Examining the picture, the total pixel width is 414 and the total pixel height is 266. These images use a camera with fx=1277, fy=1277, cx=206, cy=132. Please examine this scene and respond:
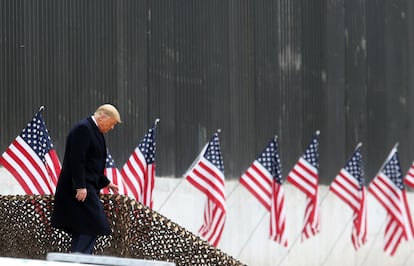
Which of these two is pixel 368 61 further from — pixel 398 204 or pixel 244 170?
pixel 244 170

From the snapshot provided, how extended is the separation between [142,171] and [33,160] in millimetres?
2034

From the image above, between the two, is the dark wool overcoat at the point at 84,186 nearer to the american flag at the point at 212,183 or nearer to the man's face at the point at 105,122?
the man's face at the point at 105,122

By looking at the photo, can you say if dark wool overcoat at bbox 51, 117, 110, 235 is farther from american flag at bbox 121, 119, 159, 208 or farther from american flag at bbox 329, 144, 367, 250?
american flag at bbox 329, 144, 367, 250

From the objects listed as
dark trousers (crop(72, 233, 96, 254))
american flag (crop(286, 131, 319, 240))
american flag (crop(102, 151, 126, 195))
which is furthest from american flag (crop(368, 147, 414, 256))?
dark trousers (crop(72, 233, 96, 254))

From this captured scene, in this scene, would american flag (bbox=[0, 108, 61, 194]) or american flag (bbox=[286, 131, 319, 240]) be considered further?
american flag (bbox=[286, 131, 319, 240])

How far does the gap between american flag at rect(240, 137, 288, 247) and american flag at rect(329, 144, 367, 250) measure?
1821mm

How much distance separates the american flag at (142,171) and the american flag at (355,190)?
4.70 metres

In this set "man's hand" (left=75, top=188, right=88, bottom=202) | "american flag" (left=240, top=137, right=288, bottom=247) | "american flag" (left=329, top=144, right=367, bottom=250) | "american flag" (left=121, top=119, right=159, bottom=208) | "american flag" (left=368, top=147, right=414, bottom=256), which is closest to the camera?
"man's hand" (left=75, top=188, right=88, bottom=202)

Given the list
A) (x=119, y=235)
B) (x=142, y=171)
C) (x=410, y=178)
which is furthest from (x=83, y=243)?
(x=410, y=178)

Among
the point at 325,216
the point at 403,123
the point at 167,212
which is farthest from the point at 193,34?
the point at 403,123

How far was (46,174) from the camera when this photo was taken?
1484 centimetres

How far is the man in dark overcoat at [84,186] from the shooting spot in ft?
36.3

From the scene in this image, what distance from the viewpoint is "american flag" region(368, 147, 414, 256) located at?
21062 mm

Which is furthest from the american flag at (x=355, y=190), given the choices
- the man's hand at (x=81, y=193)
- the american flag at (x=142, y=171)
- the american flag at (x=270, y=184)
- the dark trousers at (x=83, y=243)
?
the man's hand at (x=81, y=193)
